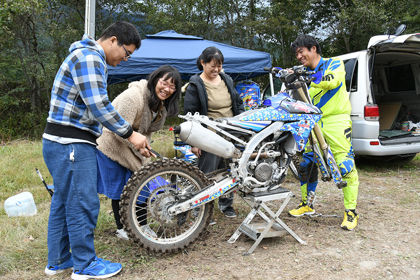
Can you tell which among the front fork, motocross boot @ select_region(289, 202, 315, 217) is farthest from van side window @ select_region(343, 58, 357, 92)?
motocross boot @ select_region(289, 202, 315, 217)

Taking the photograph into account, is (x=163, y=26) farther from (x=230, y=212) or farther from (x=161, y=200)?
(x=161, y=200)

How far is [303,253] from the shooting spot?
2.69 m

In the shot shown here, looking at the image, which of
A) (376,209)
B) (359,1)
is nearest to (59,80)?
(376,209)

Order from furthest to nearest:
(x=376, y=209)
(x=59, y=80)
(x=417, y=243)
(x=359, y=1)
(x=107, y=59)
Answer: (x=359, y=1) < (x=376, y=209) < (x=417, y=243) < (x=107, y=59) < (x=59, y=80)

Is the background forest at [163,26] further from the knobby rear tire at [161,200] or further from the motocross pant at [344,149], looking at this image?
the knobby rear tire at [161,200]

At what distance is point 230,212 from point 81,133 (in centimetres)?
207

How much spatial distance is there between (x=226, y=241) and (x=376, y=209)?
78.1 inches

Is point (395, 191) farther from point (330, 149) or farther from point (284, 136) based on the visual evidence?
point (284, 136)

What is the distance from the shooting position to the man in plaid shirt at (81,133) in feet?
6.68

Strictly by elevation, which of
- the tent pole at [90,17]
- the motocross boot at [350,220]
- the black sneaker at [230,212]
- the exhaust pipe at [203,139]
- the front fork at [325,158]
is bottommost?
the black sneaker at [230,212]

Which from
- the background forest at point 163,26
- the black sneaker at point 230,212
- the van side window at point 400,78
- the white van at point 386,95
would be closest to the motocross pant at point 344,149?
the black sneaker at point 230,212

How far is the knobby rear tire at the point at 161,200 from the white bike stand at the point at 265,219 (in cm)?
40

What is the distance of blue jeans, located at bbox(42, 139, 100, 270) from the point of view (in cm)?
211

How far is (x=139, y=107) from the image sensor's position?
2596 mm
